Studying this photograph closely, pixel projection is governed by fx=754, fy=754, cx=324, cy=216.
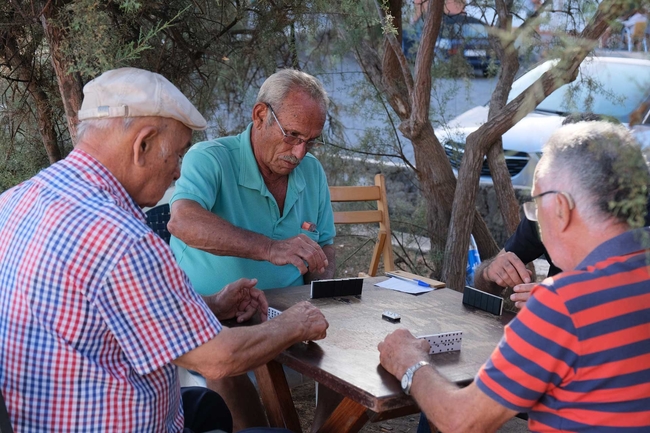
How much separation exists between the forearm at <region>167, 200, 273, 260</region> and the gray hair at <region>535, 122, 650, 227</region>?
143 centimetres

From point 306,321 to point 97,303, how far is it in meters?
0.70

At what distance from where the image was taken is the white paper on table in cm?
319

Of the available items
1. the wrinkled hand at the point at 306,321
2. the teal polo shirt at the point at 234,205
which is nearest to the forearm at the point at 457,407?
the wrinkled hand at the point at 306,321

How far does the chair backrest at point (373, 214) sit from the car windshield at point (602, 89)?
4.05 ft

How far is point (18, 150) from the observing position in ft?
15.0

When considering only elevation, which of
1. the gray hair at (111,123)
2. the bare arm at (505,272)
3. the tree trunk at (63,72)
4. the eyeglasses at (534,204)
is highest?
the tree trunk at (63,72)

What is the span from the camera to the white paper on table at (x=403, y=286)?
3.19 metres

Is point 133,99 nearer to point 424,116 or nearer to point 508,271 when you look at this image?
point 508,271

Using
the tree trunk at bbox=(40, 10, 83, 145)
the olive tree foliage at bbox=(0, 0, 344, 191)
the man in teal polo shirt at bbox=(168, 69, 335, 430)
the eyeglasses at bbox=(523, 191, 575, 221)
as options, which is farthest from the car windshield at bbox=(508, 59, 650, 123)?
the tree trunk at bbox=(40, 10, 83, 145)

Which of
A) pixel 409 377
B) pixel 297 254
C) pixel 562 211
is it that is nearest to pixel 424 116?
pixel 297 254

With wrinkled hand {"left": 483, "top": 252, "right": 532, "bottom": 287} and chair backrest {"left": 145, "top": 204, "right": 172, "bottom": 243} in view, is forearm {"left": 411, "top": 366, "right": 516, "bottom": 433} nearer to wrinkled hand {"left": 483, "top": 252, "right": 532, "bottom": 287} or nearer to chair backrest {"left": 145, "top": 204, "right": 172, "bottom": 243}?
wrinkled hand {"left": 483, "top": 252, "right": 532, "bottom": 287}

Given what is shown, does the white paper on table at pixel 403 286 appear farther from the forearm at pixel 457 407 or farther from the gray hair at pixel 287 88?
the forearm at pixel 457 407

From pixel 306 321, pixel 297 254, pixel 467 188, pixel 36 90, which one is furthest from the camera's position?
pixel 467 188

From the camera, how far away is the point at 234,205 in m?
3.32
